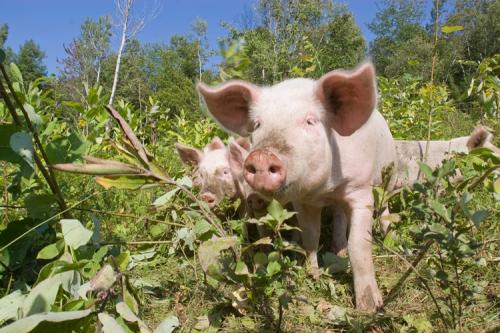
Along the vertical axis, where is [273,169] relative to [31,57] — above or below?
below

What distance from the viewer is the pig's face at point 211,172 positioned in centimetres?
381

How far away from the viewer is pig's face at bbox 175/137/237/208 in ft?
12.5

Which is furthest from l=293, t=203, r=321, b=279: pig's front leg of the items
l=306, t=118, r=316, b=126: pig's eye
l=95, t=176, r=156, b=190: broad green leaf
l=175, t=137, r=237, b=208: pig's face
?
l=95, t=176, r=156, b=190: broad green leaf

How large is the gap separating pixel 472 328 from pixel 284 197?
3.20 feet

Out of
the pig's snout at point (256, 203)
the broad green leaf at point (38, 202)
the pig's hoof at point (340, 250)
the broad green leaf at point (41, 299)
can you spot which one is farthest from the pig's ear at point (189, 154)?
the broad green leaf at point (41, 299)

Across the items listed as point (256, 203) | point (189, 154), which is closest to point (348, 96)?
point (256, 203)

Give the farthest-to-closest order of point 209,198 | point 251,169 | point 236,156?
point 209,198
point 236,156
point 251,169

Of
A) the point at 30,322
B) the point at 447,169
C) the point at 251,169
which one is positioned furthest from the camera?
the point at 251,169

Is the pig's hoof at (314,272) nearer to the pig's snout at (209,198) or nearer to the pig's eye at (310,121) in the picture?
the pig's eye at (310,121)

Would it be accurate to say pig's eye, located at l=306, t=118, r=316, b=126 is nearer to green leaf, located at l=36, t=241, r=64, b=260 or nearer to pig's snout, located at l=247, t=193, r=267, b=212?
pig's snout, located at l=247, t=193, r=267, b=212

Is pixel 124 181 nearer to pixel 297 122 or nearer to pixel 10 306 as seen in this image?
pixel 10 306

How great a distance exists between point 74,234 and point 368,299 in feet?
4.63

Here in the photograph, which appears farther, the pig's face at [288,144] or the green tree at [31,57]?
the green tree at [31,57]

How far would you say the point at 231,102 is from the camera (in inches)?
106
